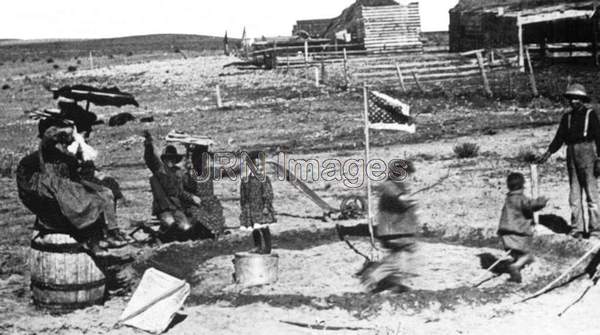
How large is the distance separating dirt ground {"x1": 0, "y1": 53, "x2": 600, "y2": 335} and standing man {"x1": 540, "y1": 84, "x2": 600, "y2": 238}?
0.40 m

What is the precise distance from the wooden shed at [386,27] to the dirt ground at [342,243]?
61.8 ft

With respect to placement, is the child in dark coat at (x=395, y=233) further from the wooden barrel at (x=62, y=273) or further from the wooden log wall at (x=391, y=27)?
the wooden log wall at (x=391, y=27)

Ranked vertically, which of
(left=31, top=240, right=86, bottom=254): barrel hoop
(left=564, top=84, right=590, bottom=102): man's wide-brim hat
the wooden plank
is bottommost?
(left=31, top=240, right=86, bottom=254): barrel hoop

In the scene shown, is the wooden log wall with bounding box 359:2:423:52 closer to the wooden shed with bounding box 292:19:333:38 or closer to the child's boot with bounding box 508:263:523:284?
the wooden shed with bounding box 292:19:333:38

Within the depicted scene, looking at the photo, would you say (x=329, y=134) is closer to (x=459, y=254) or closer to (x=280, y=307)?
(x=459, y=254)

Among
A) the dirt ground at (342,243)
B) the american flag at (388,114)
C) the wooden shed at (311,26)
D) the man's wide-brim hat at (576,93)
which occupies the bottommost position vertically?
the dirt ground at (342,243)

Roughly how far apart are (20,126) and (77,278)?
18.9 metres

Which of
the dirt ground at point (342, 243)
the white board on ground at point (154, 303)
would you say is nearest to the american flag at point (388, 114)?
the dirt ground at point (342, 243)

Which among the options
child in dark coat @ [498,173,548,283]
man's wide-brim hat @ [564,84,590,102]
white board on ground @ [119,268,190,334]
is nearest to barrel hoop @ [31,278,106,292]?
white board on ground @ [119,268,190,334]

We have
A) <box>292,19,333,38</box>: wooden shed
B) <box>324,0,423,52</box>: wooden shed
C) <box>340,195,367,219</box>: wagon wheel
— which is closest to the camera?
<box>340,195,367,219</box>: wagon wheel

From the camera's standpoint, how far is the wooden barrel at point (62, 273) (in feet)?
26.1

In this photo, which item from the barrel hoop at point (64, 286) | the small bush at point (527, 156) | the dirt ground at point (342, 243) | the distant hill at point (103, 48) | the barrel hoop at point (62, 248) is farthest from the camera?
the distant hill at point (103, 48)

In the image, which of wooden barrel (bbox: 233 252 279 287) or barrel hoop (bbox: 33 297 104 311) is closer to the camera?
barrel hoop (bbox: 33 297 104 311)

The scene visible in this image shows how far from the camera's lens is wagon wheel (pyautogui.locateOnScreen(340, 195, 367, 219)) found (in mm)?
11664
